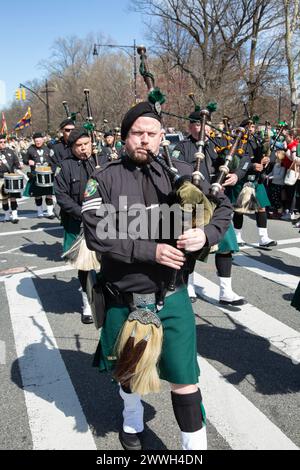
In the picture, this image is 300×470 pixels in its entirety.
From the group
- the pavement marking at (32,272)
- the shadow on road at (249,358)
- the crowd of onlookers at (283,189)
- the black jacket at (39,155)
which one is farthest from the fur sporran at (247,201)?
the black jacket at (39,155)

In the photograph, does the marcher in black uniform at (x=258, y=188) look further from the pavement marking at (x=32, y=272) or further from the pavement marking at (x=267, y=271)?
the pavement marking at (x=32, y=272)

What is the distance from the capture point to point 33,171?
1107 cm

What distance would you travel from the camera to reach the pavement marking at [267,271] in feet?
19.4

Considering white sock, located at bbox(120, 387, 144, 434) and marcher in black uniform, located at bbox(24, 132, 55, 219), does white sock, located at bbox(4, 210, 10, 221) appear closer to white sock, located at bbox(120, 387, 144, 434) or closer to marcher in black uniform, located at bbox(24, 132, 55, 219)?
marcher in black uniform, located at bbox(24, 132, 55, 219)

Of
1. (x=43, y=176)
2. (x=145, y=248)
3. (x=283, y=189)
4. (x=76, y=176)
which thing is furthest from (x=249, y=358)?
(x=43, y=176)

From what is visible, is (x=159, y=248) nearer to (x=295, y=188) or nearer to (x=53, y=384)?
(x=53, y=384)

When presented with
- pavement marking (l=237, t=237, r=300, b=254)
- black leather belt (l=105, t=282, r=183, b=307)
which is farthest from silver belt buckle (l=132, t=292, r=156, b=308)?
pavement marking (l=237, t=237, r=300, b=254)

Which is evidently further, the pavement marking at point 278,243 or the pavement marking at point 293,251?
the pavement marking at point 278,243

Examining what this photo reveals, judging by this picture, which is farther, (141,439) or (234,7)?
(234,7)

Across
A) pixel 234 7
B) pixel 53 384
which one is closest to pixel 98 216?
pixel 53 384

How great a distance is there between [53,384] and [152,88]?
242cm

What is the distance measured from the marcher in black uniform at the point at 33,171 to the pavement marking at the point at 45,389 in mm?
6197

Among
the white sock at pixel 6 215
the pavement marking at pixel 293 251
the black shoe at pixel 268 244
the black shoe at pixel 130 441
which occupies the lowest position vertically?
the black shoe at pixel 130 441

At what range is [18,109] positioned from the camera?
7838 centimetres
